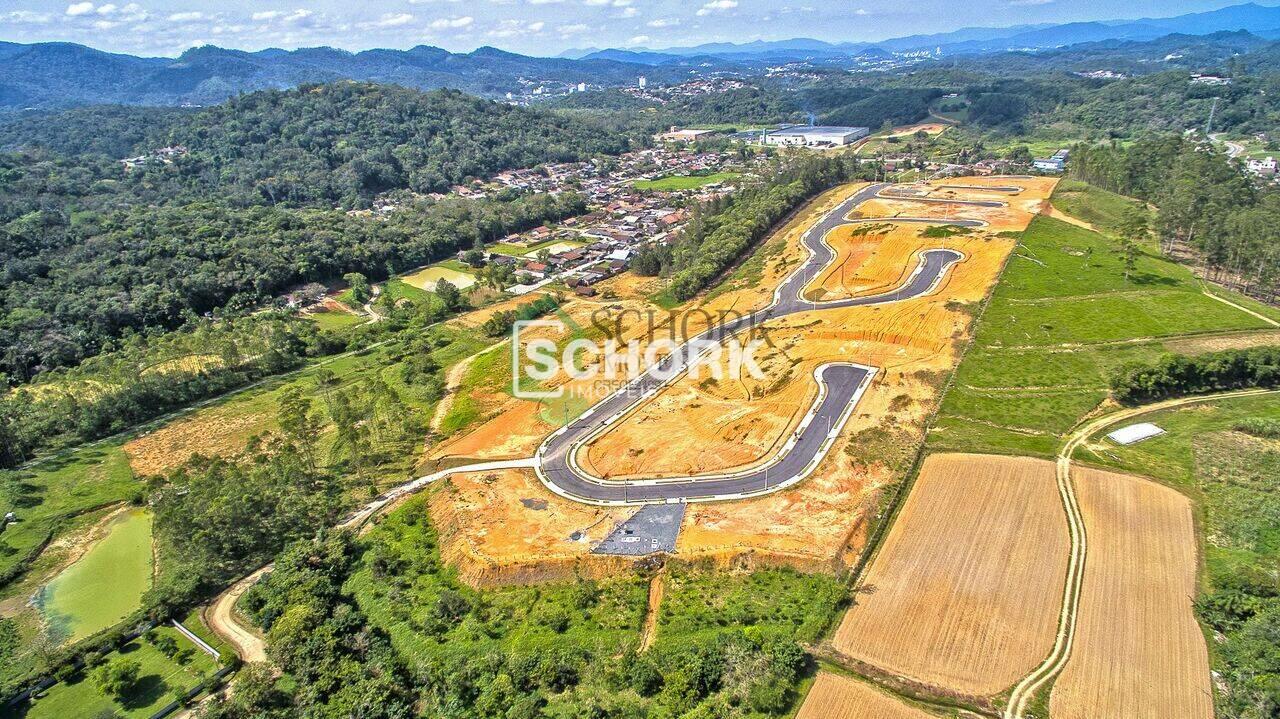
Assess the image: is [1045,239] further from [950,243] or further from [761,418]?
[761,418]

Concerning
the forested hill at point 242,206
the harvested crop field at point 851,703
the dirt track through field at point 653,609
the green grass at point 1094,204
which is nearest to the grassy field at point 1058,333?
the green grass at point 1094,204

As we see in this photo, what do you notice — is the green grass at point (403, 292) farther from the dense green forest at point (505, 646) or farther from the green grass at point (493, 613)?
the dense green forest at point (505, 646)

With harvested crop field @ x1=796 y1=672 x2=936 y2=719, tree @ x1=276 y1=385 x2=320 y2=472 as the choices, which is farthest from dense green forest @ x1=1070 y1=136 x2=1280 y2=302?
tree @ x1=276 y1=385 x2=320 y2=472

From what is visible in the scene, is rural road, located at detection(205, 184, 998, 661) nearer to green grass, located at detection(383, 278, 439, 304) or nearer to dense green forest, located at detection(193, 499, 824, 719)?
dense green forest, located at detection(193, 499, 824, 719)

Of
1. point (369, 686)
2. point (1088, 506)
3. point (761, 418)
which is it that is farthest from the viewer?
point (761, 418)

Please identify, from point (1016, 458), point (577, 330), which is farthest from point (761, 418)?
point (577, 330)

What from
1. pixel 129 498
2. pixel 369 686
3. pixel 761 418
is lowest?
pixel 129 498
